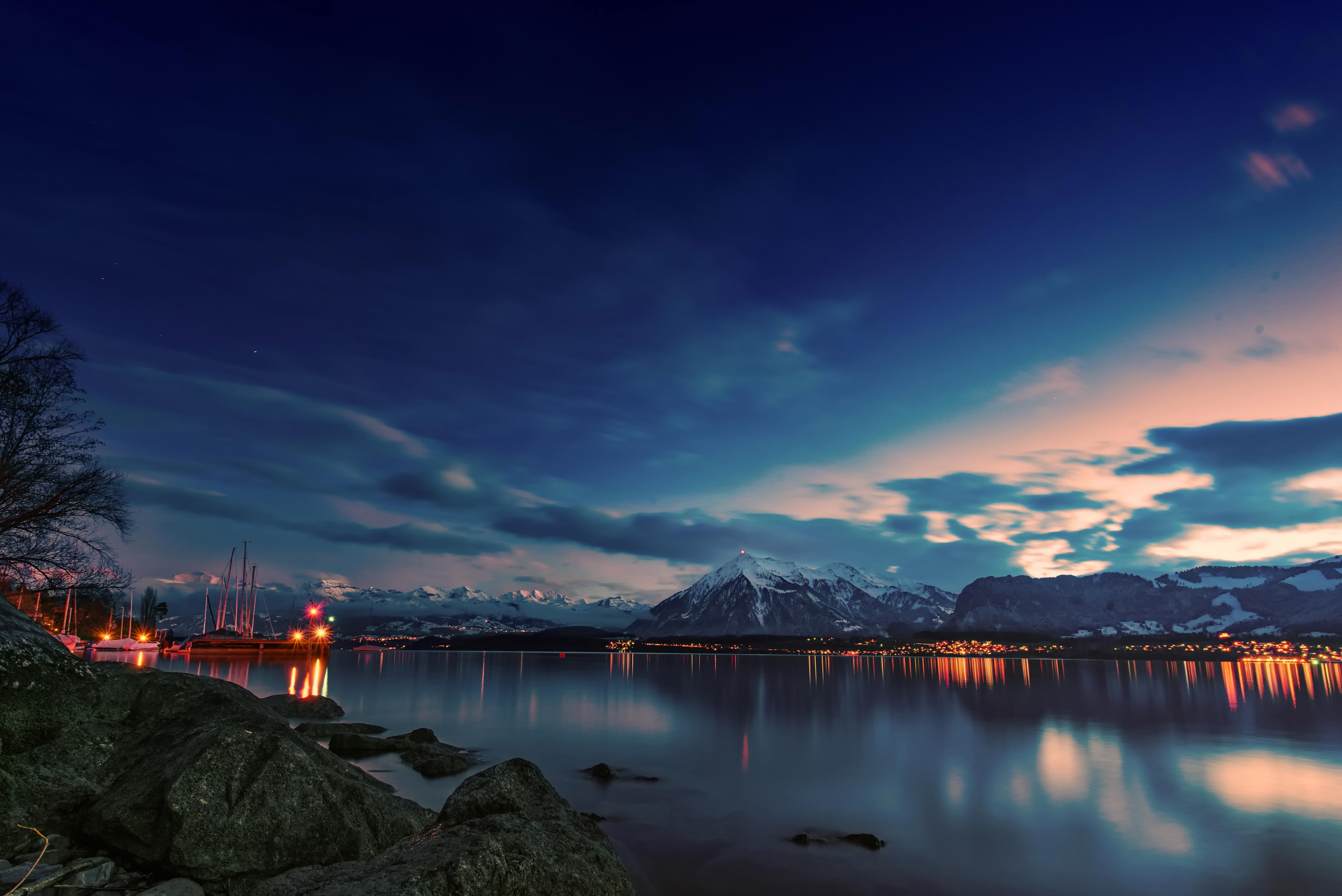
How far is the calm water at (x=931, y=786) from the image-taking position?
2581 cm

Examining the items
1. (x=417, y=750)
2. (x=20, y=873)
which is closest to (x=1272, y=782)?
(x=417, y=750)

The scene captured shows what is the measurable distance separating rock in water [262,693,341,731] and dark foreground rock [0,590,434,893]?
161 ft

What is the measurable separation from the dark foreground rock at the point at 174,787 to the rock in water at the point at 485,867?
386 centimetres

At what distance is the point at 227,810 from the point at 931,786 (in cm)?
3956

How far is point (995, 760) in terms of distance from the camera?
5225cm

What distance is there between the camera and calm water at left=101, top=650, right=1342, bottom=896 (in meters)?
25.8

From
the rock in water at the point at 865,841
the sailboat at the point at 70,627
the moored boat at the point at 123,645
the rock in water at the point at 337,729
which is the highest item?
the sailboat at the point at 70,627

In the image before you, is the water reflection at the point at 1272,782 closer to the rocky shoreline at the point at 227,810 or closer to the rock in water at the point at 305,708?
the rocky shoreline at the point at 227,810

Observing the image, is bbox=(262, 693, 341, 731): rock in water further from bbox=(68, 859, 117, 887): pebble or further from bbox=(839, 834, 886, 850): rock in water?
bbox=(68, 859, 117, 887): pebble

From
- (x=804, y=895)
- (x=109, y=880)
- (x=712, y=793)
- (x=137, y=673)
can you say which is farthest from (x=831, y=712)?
(x=109, y=880)

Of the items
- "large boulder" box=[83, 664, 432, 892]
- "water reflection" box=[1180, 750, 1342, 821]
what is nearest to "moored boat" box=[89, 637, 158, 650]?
"large boulder" box=[83, 664, 432, 892]

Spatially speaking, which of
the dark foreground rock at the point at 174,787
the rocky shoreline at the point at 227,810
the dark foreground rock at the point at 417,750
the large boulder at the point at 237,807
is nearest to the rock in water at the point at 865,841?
the rocky shoreline at the point at 227,810

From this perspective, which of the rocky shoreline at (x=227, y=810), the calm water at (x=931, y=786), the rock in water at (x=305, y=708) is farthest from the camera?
the rock in water at (x=305, y=708)

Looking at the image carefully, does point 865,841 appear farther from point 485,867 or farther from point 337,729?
point 337,729
